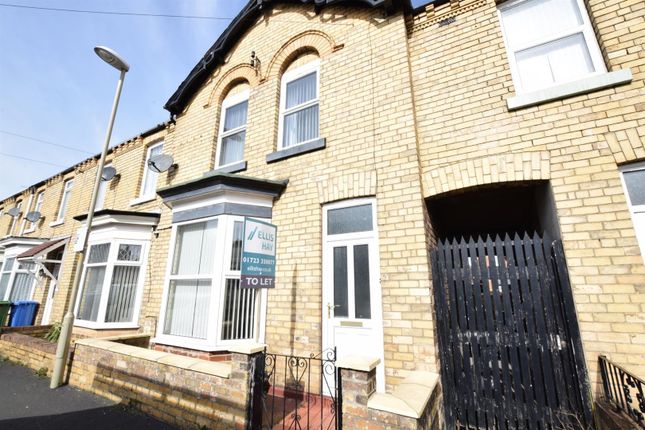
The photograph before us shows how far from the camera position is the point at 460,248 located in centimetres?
391

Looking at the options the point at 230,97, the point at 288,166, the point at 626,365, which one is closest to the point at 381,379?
the point at 626,365

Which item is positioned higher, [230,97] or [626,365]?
[230,97]

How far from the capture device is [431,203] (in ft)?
15.2

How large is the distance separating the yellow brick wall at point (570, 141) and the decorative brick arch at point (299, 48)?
177 cm

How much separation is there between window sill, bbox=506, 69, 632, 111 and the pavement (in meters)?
6.08

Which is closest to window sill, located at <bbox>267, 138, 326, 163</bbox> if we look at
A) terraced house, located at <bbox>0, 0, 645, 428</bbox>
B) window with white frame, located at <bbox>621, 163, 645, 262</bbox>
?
terraced house, located at <bbox>0, 0, 645, 428</bbox>

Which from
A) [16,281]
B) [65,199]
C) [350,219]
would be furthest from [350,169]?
[16,281]

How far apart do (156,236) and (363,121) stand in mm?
5626

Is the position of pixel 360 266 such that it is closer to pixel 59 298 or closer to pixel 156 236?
pixel 156 236

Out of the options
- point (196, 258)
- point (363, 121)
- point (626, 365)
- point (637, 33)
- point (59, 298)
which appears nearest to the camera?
point (626, 365)

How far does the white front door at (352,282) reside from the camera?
4.11 m

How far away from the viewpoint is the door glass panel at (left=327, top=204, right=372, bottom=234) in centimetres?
451

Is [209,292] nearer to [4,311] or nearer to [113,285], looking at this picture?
[113,285]

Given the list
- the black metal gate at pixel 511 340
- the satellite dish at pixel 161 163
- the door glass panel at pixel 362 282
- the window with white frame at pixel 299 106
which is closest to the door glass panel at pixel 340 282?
the door glass panel at pixel 362 282
